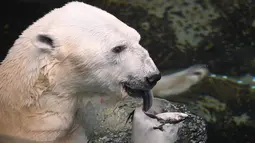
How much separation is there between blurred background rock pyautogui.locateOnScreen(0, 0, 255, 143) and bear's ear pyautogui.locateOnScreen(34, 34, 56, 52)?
1.91 m

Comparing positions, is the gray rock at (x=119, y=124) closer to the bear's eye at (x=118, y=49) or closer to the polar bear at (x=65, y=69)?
the polar bear at (x=65, y=69)

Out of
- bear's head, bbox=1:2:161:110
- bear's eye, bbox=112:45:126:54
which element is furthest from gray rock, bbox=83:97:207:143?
bear's eye, bbox=112:45:126:54

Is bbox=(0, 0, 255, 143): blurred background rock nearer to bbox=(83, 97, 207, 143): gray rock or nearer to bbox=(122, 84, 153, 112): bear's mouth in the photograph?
bbox=(83, 97, 207, 143): gray rock

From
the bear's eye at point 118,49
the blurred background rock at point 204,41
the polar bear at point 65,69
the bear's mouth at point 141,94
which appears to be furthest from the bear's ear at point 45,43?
the blurred background rock at point 204,41

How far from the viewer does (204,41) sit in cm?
584

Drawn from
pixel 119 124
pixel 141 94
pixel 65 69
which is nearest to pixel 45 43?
pixel 65 69

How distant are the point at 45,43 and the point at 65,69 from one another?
0.72ft

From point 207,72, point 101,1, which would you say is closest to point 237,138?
point 207,72

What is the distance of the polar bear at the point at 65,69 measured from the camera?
3246 mm

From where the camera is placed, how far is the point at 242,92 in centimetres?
502

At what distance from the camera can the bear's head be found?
3236 mm

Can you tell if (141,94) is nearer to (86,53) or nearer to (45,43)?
(86,53)

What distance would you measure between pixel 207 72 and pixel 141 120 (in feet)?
6.10

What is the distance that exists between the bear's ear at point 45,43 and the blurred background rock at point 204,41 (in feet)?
6.25
